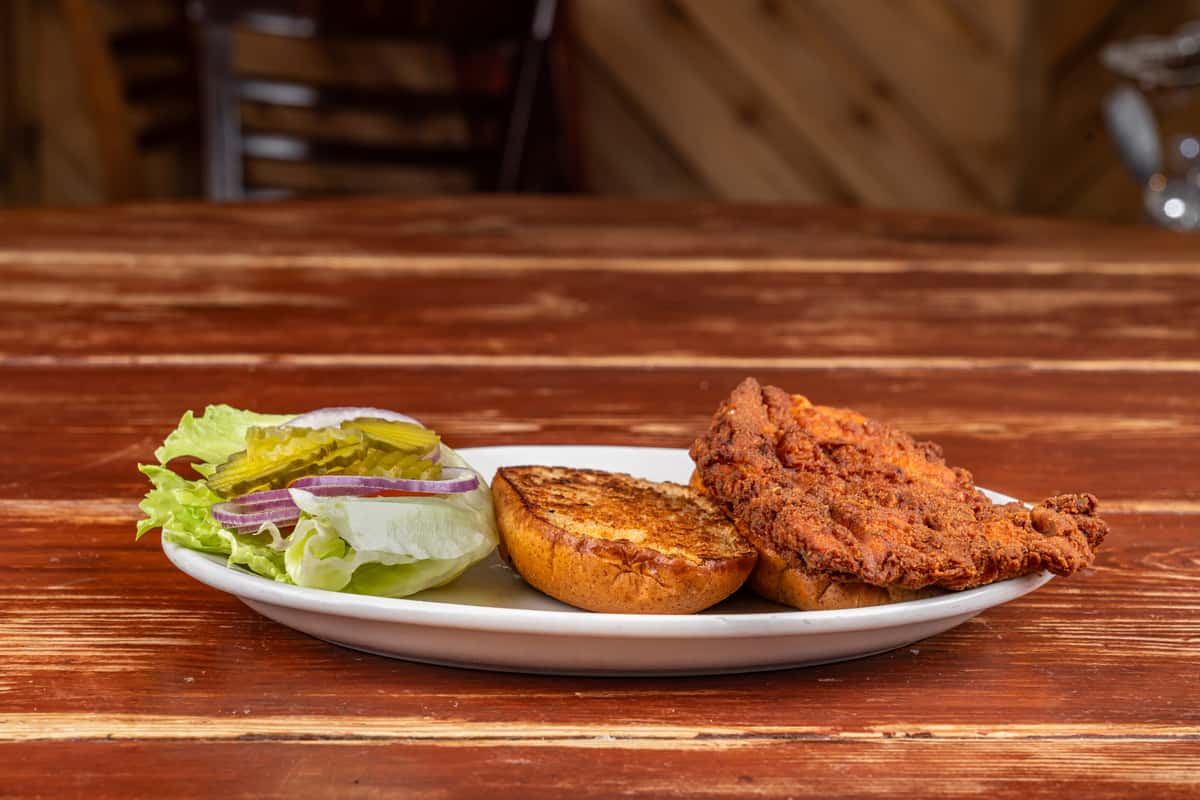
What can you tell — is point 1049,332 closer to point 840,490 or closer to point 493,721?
point 840,490

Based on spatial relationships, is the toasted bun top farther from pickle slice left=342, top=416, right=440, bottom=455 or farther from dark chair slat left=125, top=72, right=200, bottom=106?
dark chair slat left=125, top=72, right=200, bottom=106

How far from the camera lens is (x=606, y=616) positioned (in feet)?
1.71

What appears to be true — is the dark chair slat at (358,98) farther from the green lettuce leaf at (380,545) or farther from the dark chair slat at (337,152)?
the green lettuce leaf at (380,545)

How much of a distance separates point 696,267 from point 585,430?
24.1 inches

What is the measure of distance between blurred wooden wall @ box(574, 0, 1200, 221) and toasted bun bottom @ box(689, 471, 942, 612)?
3061mm

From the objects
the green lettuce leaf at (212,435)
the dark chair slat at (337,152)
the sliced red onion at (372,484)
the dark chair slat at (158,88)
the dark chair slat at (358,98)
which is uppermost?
the dark chair slat at (158,88)

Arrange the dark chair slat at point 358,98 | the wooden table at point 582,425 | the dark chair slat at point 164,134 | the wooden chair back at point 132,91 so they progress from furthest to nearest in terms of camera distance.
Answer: the dark chair slat at point 164,134 → the wooden chair back at point 132,91 → the dark chair slat at point 358,98 → the wooden table at point 582,425

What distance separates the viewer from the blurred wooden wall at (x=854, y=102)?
3.46 metres

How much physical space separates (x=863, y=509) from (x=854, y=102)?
314cm

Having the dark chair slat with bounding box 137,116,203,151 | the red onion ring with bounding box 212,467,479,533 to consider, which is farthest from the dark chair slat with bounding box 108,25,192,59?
the red onion ring with bounding box 212,467,479,533

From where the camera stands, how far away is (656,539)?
0.58m

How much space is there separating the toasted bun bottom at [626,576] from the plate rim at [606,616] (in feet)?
0.04

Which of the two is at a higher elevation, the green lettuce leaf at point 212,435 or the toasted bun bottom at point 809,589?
the green lettuce leaf at point 212,435

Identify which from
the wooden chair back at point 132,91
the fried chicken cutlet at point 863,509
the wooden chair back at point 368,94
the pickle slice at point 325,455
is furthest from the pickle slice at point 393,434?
the wooden chair back at point 132,91
